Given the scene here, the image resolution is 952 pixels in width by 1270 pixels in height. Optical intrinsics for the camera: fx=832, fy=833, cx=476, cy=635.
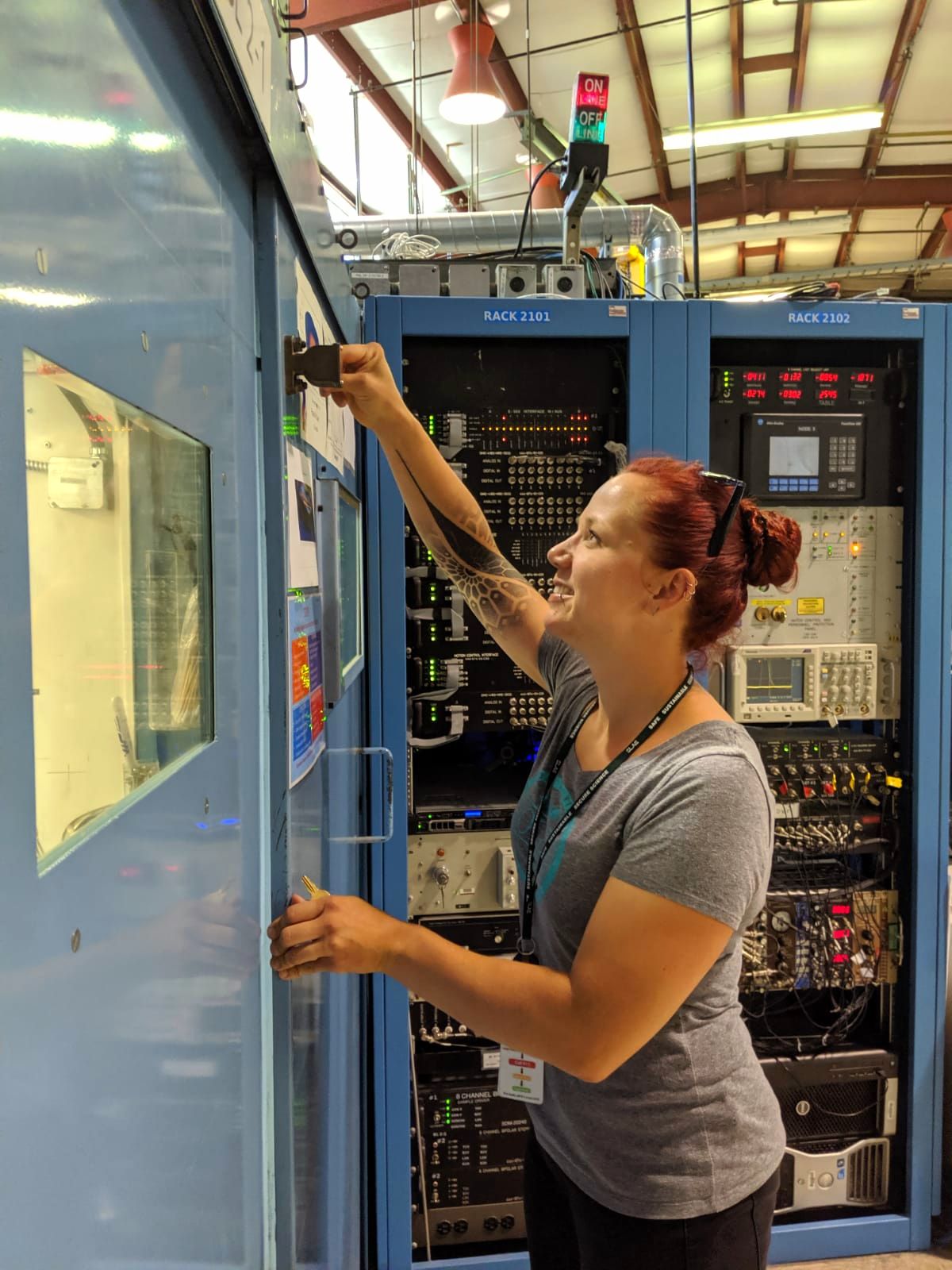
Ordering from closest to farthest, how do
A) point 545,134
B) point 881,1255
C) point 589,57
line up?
point 881,1255 → point 545,134 → point 589,57

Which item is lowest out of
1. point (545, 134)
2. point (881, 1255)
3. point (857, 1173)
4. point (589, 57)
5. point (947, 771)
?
point (881, 1255)

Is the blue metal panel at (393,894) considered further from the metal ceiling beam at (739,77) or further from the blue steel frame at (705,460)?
the metal ceiling beam at (739,77)

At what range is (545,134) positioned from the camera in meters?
3.97

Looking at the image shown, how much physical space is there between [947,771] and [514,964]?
5.31 feet

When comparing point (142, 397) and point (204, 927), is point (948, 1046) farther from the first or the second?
point (142, 397)

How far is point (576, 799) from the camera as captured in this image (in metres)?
1.08

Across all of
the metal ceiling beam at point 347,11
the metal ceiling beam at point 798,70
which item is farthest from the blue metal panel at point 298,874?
the metal ceiling beam at point 798,70

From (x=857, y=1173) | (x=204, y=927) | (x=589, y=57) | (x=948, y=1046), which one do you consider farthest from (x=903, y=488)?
(x=589, y=57)

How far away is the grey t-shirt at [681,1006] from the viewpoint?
875 mm

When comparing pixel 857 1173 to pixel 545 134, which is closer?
pixel 857 1173

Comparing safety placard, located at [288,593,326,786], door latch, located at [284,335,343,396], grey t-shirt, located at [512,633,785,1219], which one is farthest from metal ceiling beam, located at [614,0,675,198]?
grey t-shirt, located at [512,633,785,1219]

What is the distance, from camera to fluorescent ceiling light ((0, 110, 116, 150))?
34 cm

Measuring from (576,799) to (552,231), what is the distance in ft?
7.85

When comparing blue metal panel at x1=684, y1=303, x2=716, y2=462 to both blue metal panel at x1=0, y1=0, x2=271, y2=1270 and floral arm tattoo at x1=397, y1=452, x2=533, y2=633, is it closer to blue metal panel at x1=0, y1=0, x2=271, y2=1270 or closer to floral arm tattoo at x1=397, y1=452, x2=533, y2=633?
floral arm tattoo at x1=397, y1=452, x2=533, y2=633
